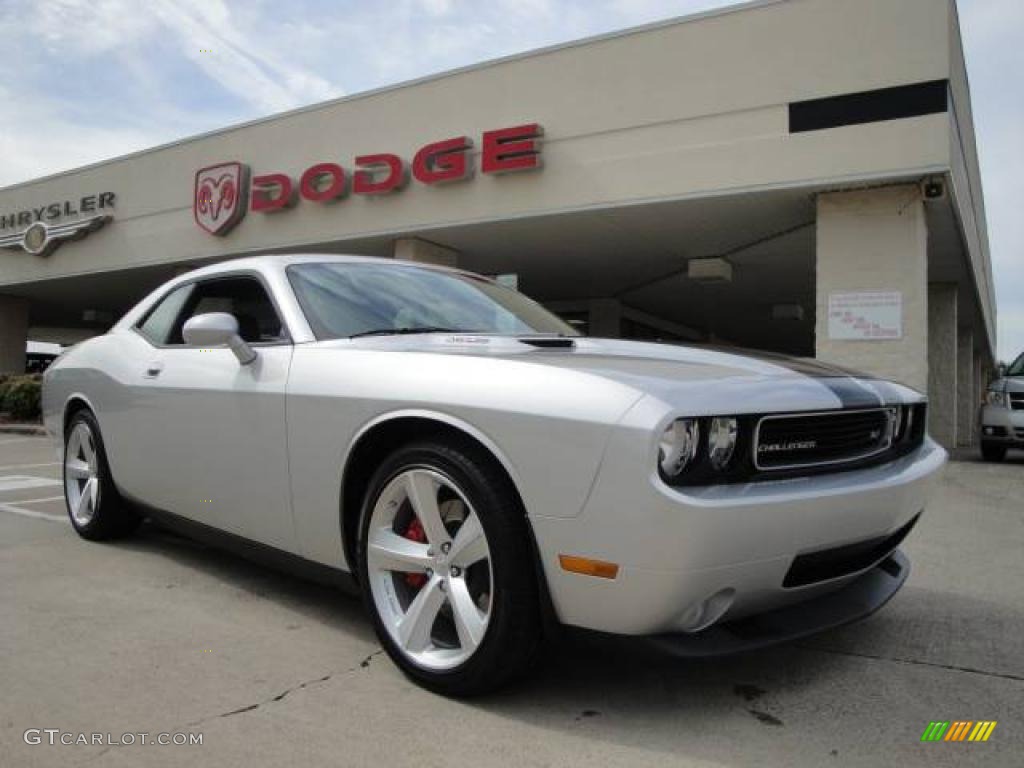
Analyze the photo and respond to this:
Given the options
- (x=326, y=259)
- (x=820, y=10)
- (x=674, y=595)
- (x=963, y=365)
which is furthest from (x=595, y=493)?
(x=963, y=365)

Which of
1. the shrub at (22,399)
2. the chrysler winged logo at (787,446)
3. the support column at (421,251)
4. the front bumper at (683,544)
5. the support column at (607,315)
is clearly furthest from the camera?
the support column at (607,315)

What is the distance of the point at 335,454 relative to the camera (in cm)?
267

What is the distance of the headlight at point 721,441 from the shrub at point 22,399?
57.7 feet

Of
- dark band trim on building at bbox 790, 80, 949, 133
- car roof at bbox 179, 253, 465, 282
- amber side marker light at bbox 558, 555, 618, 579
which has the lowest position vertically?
amber side marker light at bbox 558, 555, 618, 579

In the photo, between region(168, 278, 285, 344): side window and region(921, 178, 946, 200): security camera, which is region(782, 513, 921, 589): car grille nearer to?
region(168, 278, 285, 344): side window

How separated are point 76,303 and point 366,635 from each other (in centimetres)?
2838

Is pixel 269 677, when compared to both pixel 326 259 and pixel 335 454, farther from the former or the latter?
pixel 326 259

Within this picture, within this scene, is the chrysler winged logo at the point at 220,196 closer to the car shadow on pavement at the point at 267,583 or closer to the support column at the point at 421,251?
the support column at the point at 421,251

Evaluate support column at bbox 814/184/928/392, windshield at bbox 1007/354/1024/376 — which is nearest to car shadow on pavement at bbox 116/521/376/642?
support column at bbox 814/184/928/392

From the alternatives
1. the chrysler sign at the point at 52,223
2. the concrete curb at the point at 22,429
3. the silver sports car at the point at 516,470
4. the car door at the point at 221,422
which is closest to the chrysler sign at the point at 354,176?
the chrysler sign at the point at 52,223

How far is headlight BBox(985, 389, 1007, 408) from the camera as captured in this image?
10.6 m

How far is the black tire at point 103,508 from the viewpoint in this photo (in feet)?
13.5

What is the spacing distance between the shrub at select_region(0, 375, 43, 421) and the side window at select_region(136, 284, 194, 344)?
14626 mm

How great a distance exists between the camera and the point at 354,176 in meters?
14.2
